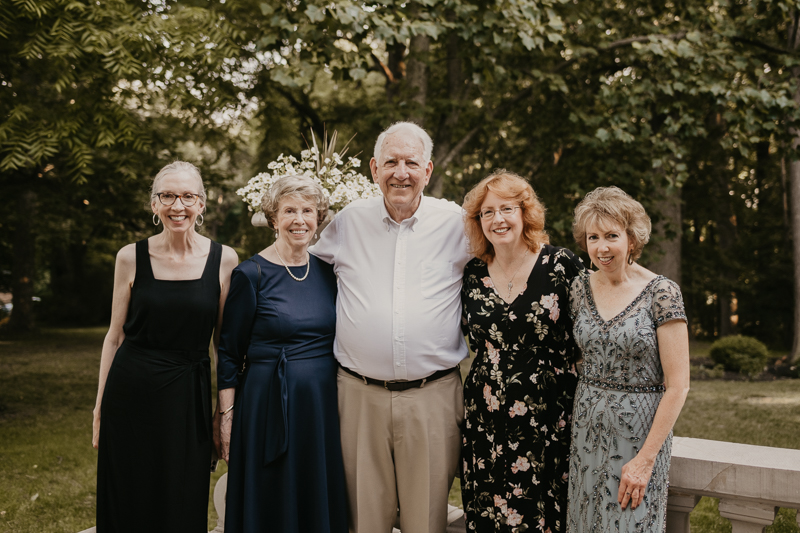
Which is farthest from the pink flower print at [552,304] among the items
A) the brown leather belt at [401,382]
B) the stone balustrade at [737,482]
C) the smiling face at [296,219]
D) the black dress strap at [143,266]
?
the black dress strap at [143,266]

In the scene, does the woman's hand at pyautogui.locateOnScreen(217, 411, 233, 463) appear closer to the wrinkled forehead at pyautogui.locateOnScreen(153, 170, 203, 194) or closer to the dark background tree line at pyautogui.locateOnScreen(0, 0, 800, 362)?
the wrinkled forehead at pyautogui.locateOnScreen(153, 170, 203, 194)

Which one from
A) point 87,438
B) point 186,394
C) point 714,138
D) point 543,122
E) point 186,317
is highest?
point 714,138

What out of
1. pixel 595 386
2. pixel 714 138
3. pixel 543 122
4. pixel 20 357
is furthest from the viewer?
pixel 714 138

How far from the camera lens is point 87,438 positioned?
7.16m

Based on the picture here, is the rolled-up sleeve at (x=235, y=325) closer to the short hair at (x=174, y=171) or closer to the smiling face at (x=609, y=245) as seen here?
the short hair at (x=174, y=171)

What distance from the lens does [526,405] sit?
2.59m

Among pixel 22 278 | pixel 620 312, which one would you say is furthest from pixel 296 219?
pixel 22 278

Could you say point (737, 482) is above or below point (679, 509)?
above

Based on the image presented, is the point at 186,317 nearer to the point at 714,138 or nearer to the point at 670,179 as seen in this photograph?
the point at 670,179

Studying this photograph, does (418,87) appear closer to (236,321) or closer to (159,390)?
(236,321)

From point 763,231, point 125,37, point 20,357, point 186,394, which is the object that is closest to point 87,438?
point 125,37

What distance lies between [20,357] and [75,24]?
10.2m

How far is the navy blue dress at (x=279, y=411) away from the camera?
2.76 meters

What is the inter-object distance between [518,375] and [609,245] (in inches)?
26.5
